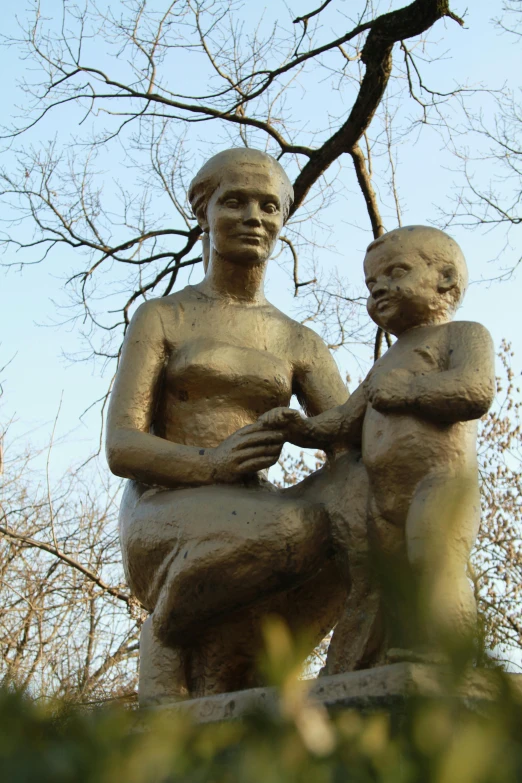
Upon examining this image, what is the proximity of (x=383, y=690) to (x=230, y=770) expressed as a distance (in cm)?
135

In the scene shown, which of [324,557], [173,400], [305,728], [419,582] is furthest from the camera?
[173,400]

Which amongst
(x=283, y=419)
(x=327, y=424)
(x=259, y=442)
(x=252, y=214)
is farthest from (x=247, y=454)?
(x=252, y=214)

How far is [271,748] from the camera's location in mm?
877

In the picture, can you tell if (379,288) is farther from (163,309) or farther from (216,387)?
(163,309)

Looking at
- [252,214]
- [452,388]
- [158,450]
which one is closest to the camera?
[452,388]

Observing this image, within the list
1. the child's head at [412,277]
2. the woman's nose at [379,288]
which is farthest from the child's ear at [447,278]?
the woman's nose at [379,288]

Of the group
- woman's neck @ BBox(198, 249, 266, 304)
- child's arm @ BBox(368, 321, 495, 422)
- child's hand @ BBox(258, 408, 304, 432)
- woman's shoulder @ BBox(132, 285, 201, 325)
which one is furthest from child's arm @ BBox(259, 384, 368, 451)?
woman's neck @ BBox(198, 249, 266, 304)

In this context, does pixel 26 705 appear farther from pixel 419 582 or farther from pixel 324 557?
pixel 324 557

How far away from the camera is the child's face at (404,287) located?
2865 mm

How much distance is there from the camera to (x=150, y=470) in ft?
9.82

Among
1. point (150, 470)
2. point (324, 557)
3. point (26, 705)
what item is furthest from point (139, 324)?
point (26, 705)

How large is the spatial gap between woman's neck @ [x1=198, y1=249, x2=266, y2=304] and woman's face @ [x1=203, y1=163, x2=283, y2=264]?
0.18 feet

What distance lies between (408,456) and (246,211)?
4.11ft

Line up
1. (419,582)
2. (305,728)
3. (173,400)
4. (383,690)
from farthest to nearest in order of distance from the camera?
1. (173,400)
2. (383,690)
3. (305,728)
4. (419,582)
